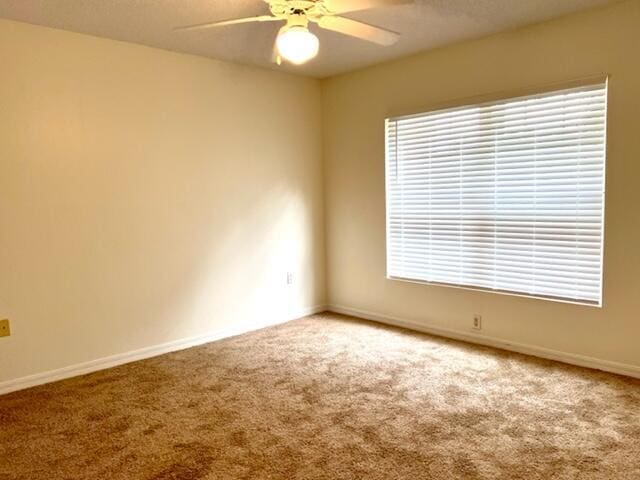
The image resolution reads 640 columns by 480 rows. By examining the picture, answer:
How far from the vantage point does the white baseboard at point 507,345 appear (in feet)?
10.7

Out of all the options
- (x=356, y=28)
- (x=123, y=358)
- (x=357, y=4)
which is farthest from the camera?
(x=123, y=358)

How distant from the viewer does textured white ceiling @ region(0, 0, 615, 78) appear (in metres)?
2.96

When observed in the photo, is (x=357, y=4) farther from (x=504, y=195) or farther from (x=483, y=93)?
(x=504, y=195)

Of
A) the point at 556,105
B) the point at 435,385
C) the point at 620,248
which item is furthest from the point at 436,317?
the point at 556,105

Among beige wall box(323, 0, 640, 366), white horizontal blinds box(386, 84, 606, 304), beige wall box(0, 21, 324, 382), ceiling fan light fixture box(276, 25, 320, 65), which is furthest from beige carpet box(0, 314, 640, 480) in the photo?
ceiling fan light fixture box(276, 25, 320, 65)

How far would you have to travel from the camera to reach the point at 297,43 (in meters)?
2.42

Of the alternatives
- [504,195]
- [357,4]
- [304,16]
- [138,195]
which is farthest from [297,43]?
[504,195]

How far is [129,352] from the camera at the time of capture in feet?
12.2

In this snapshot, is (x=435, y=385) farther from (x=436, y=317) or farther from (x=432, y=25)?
(x=432, y=25)

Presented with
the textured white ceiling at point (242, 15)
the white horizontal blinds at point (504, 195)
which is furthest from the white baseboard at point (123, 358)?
the textured white ceiling at point (242, 15)

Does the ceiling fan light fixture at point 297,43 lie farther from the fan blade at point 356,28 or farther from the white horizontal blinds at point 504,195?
the white horizontal blinds at point 504,195

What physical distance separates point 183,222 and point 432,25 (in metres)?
2.37

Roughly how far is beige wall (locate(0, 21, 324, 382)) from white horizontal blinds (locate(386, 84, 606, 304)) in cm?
106

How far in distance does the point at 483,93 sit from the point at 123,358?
11.0 feet
